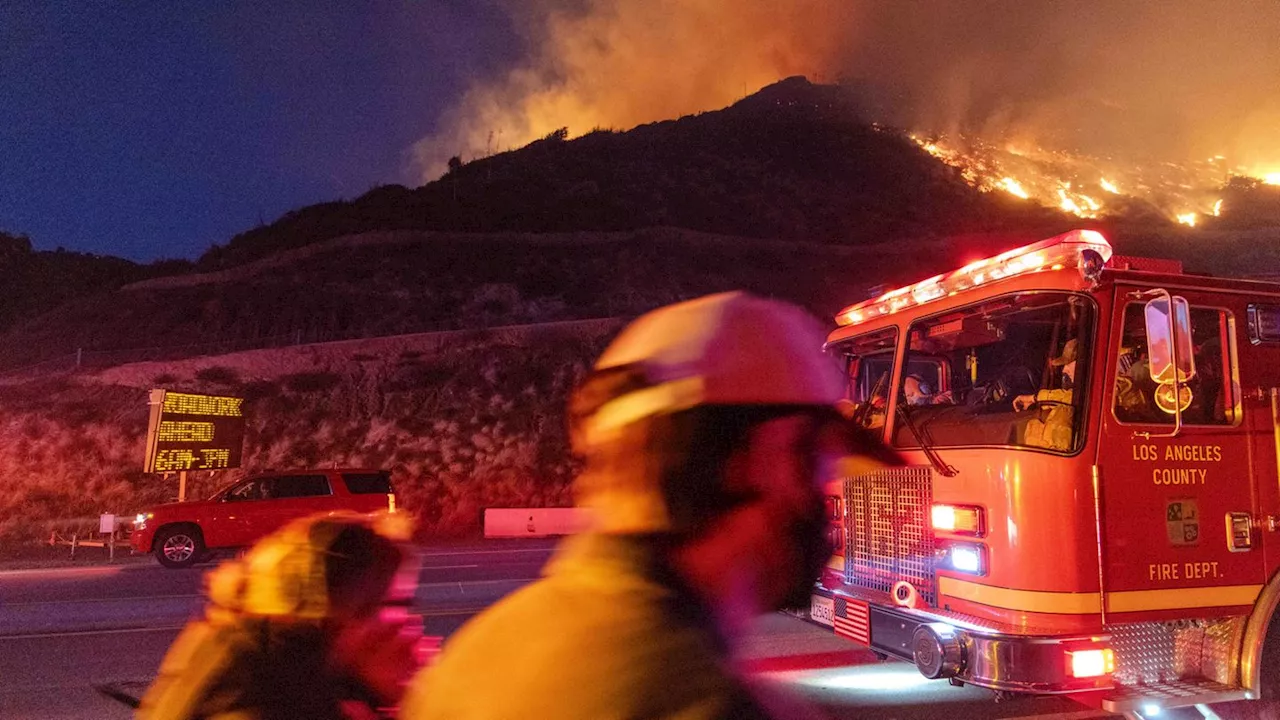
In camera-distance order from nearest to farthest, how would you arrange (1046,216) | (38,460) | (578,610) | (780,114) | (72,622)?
(578,610) < (72,622) < (38,460) < (1046,216) < (780,114)

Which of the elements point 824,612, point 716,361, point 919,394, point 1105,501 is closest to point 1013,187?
point 919,394

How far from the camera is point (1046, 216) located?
57781mm

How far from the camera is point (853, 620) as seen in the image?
5461 millimetres

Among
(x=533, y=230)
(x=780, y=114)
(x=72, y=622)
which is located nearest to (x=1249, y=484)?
(x=72, y=622)

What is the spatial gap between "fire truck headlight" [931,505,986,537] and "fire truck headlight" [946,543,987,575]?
76 millimetres

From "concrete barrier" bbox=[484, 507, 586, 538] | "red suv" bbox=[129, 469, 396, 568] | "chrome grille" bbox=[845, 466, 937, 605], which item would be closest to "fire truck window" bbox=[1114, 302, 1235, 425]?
"chrome grille" bbox=[845, 466, 937, 605]

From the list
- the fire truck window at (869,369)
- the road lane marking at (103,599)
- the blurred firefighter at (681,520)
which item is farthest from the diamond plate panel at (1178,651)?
the road lane marking at (103,599)

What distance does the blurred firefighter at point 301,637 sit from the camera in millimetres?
2182

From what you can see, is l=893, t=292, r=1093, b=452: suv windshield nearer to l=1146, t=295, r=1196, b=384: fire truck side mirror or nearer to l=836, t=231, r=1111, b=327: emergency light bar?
l=836, t=231, r=1111, b=327: emergency light bar

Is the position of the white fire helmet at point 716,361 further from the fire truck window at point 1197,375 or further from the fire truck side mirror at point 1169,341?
the fire truck window at point 1197,375

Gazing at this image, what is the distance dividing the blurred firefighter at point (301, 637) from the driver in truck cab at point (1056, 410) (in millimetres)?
3436

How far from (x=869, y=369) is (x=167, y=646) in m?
7.22

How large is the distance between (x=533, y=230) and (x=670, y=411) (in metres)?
48.2

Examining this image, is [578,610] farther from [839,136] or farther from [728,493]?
[839,136]
